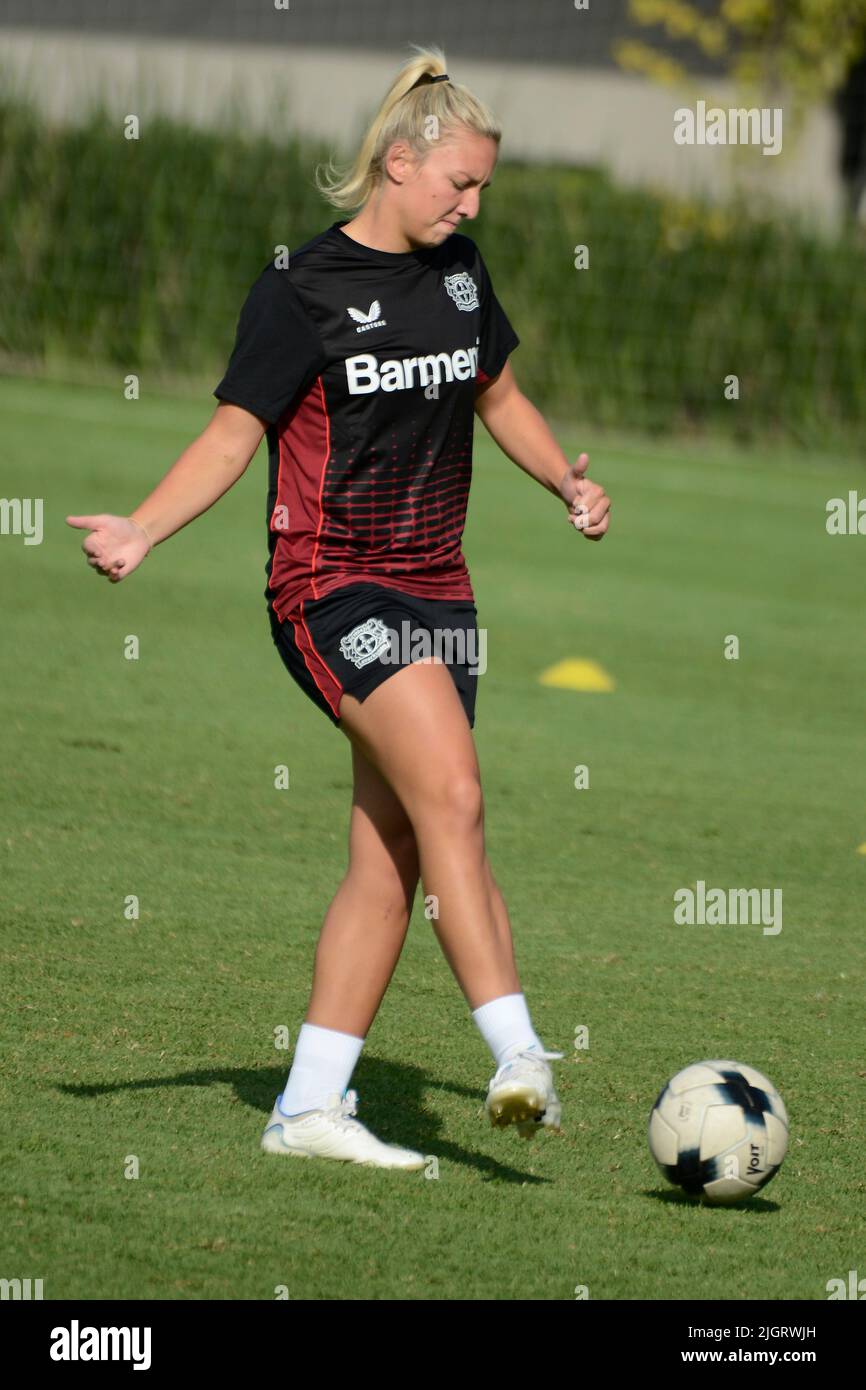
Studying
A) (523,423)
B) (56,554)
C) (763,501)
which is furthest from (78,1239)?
(763,501)

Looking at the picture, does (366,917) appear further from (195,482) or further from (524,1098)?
(195,482)

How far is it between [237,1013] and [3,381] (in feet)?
46.0

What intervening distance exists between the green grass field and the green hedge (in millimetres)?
6564

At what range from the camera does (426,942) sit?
20.1 ft

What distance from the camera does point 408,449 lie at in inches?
172

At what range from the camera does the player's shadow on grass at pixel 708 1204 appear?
169 inches

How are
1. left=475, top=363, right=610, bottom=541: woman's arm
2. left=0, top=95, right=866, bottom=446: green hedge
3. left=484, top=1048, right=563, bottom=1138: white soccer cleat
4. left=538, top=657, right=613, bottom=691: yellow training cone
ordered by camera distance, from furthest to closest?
left=0, top=95, right=866, bottom=446: green hedge
left=538, top=657, right=613, bottom=691: yellow training cone
left=475, top=363, right=610, bottom=541: woman's arm
left=484, top=1048, right=563, bottom=1138: white soccer cleat

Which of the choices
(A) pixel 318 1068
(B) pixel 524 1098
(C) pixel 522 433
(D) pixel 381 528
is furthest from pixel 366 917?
(C) pixel 522 433

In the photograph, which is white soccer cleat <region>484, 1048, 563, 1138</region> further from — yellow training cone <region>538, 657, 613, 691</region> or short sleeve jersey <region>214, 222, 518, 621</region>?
yellow training cone <region>538, 657, 613, 691</region>

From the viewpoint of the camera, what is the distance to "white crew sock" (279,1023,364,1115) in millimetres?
4379

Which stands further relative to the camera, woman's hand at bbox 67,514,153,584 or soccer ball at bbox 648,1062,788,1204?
soccer ball at bbox 648,1062,788,1204

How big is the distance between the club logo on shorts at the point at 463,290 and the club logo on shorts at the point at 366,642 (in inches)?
30.3

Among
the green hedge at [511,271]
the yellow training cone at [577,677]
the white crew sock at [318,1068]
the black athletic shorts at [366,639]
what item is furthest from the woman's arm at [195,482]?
the green hedge at [511,271]

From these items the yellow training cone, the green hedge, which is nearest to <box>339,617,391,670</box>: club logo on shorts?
the yellow training cone
